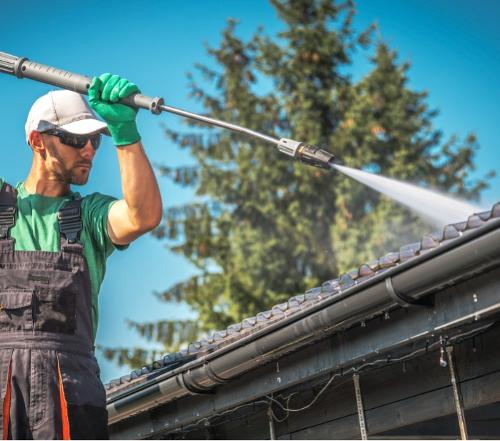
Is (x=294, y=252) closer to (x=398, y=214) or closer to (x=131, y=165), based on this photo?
(x=398, y=214)

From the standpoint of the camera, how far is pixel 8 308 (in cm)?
319

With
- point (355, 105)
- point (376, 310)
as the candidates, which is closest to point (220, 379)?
point (376, 310)

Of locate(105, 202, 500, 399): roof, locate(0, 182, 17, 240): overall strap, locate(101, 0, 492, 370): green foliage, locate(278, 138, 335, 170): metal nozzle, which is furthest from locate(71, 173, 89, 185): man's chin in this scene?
locate(101, 0, 492, 370): green foliage

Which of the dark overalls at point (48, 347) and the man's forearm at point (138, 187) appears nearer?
the dark overalls at point (48, 347)

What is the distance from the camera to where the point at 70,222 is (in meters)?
3.42

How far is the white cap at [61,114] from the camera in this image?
3.58m

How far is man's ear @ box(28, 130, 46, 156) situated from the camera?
3631mm

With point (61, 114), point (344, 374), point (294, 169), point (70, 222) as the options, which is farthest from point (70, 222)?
point (294, 169)

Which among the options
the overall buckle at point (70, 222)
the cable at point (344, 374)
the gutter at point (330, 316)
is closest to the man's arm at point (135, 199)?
the overall buckle at point (70, 222)

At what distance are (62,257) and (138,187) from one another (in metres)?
0.39

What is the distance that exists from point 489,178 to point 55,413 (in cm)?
2072

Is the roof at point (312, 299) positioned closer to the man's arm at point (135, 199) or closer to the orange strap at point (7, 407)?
the man's arm at point (135, 199)

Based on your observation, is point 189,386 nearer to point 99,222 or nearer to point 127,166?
point 99,222

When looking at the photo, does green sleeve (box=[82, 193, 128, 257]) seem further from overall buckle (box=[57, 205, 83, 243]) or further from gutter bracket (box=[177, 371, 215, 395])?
gutter bracket (box=[177, 371, 215, 395])
